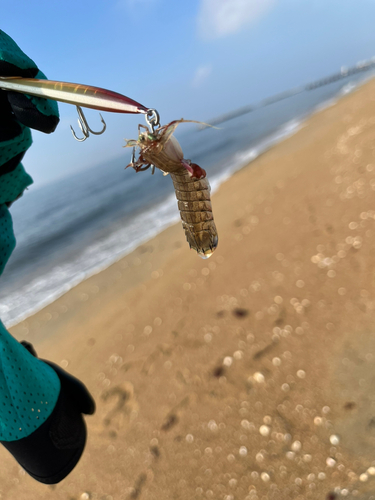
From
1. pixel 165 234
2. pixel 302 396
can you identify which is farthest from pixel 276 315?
pixel 165 234

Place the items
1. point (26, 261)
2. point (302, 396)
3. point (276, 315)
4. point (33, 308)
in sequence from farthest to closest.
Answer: point (26, 261)
point (33, 308)
point (276, 315)
point (302, 396)

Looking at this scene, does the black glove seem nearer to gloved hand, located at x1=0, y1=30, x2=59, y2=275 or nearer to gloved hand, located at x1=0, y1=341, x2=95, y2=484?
gloved hand, located at x1=0, y1=30, x2=59, y2=275

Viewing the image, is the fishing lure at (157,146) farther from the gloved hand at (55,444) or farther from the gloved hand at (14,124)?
the gloved hand at (55,444)

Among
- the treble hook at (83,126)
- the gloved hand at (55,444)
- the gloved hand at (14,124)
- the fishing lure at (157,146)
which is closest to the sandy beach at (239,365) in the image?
the gloved hand at (55,444)

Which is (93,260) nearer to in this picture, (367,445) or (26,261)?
(26,261)

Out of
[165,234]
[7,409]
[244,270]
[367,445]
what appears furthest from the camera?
[165,234]

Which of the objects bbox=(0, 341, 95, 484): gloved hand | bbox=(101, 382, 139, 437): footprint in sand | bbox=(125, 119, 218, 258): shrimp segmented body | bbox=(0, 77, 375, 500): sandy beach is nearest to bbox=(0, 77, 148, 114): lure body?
bbox=(125, 119, 218, 258): shrimp segmented body
